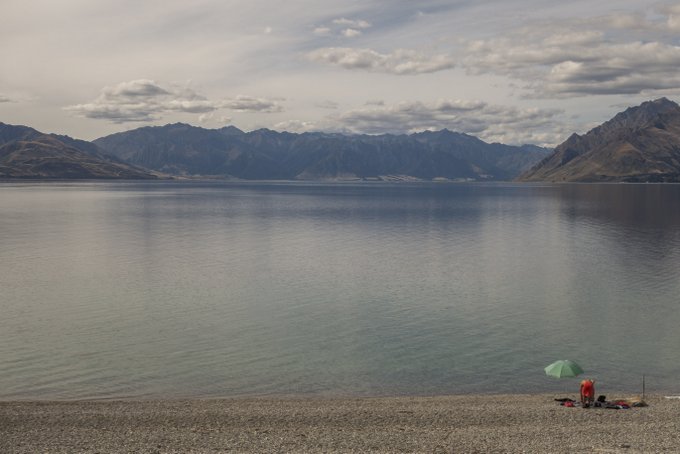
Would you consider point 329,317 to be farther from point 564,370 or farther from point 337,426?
point 337,426

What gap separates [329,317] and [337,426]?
2867 centimetres

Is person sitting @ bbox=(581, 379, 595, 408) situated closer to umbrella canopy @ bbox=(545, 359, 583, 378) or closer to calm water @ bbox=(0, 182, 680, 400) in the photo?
umbrella canopy @ bbox=(545, 359, 583, 378)

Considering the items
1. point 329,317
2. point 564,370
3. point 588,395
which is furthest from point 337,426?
point 329,317

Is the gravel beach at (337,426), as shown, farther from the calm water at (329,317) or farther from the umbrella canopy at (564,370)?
the calm water at (329,317)

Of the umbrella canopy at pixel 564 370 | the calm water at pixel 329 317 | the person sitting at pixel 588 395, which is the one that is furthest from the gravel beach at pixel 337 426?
the calm water at pixel 329 317

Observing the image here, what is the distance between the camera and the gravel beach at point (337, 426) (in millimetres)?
30906

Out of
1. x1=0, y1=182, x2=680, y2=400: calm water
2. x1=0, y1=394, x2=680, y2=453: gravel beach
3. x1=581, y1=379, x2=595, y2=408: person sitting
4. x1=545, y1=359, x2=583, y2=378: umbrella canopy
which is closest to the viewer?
x1=0, y1=394, x2=680, y2=453: gravel beach

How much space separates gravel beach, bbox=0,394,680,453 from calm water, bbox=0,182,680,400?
3809 millimetres

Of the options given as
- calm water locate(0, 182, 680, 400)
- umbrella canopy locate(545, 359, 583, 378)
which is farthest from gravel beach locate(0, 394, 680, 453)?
calm water locate(0, 182, 680, 400)

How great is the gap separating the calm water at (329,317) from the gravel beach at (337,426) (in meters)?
3.81

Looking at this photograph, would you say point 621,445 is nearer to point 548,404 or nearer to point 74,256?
point 548,404

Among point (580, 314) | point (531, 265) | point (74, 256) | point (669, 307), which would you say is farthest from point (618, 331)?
point (74, 256)

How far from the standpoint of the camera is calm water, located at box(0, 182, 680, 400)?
4516 centimetres

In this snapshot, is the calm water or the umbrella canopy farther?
the calm water
